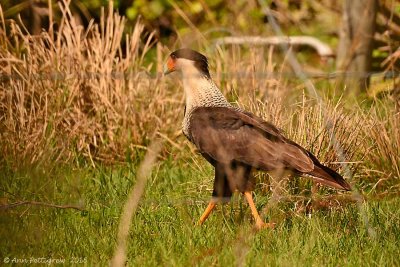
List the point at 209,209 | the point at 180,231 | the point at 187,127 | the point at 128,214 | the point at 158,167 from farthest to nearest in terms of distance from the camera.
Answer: the point at 158,167
the point at 187,127
the point at 209,209
the point at 180,231
the point at 128,214

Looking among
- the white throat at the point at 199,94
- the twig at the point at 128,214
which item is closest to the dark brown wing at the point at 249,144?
the white throat at the point at 199,94

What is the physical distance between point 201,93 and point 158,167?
93 centimetres

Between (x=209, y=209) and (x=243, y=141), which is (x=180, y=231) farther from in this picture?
(x=243, y=141)

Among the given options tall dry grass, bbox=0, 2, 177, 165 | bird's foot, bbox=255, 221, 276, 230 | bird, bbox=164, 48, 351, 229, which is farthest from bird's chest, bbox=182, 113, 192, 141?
tall dry grass, bbox=0, 2, 177, 165

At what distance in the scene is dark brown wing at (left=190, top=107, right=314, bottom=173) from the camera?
198 inches

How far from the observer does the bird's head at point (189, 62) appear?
19.2ft

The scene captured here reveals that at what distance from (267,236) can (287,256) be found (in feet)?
1.06

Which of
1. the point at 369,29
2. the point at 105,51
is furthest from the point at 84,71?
the point at 369,29

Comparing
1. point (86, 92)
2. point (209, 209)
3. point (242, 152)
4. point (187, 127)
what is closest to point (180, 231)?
point (209, 209)

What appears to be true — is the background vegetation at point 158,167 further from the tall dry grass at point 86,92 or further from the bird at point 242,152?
the bird at point 242,152

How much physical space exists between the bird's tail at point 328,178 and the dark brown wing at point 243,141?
4 centimetres

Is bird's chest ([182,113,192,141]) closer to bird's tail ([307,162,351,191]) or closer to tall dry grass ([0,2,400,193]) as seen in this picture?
tall dry grass ([0,2,400,193])

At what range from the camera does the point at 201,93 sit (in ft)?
18.6

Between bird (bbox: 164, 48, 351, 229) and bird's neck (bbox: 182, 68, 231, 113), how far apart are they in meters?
0.05
